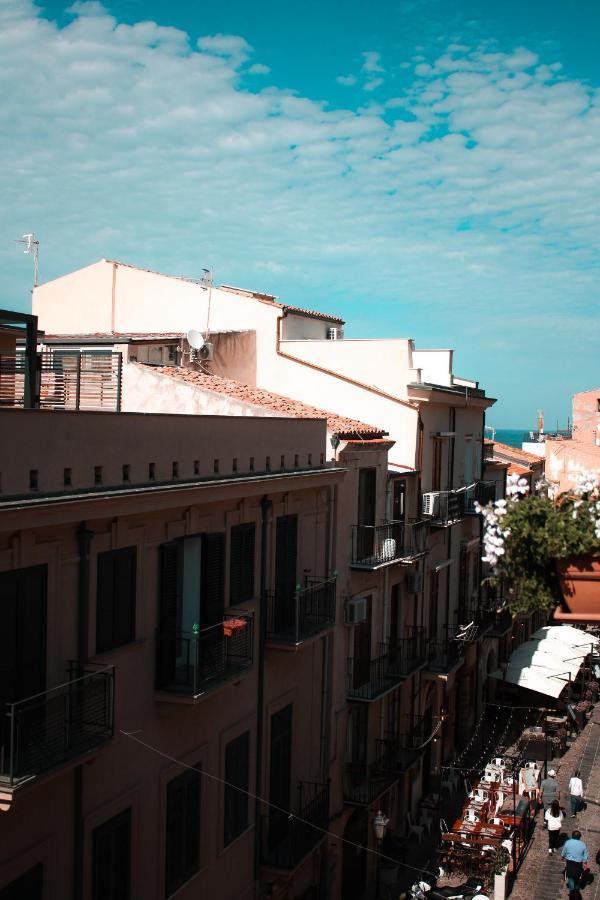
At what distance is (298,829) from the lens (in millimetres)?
16312

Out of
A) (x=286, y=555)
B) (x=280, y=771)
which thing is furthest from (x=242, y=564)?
(x=280, y=771)

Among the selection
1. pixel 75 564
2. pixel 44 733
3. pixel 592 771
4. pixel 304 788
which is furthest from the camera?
pixel 592 771

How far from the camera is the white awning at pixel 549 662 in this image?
101ft

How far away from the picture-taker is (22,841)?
9.55 m

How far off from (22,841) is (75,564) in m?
2.79

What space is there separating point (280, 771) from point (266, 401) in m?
6.94

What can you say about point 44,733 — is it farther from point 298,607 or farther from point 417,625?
point 417,625

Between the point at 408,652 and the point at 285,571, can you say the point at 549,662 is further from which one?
the point at 285,571

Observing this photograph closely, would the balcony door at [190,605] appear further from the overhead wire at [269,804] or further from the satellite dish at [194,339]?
the satellite dish at [194,339]

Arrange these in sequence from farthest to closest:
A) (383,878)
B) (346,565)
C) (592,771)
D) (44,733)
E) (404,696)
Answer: (592,771) → (404,696) → (383,878) → (346,565) → (44,733)

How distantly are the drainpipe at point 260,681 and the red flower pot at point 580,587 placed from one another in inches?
360

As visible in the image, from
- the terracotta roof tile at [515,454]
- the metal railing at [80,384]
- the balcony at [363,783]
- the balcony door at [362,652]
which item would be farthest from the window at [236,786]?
the terracotta roof tile at [515,454]

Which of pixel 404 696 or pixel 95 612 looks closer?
pixel 95 612

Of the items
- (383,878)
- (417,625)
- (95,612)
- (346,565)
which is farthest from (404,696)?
(95,612)
